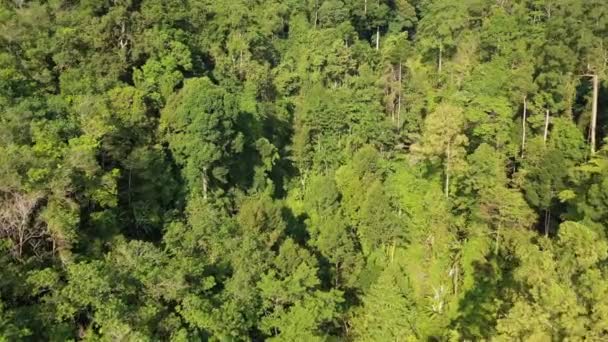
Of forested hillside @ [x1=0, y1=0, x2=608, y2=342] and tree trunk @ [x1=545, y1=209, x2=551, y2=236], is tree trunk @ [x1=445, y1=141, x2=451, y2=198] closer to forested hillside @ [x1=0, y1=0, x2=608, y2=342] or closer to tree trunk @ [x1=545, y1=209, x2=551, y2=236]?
forested hillside @ [x1=0, y1=0, x2=608, y2=342]

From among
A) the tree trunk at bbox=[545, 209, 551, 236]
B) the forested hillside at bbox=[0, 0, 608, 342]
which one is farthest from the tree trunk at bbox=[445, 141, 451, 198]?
the tree trunk at bbox=[545, 209, 551, 236]

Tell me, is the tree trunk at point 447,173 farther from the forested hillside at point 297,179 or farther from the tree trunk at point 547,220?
the tree trunk at point 547,220

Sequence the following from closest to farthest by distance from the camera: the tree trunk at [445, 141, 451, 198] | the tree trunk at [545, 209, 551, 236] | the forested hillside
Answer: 1. the forested hillside
2. the tree trunk at [445, 141, 451, 198]
3. the tree trunk at [545, 209, 551, 236]

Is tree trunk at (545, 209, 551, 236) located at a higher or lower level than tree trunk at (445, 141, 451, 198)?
lower

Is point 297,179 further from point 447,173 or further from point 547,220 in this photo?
point 547,220

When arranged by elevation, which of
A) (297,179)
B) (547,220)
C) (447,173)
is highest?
(447,173)

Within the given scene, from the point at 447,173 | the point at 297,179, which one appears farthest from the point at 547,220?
the point at 297,179

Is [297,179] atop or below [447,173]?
below

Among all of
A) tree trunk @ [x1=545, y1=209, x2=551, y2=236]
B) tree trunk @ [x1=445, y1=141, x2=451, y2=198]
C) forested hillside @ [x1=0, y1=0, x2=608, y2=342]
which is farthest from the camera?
tree trunk @ [x1=545, y1=209, x2=551, y2=236]

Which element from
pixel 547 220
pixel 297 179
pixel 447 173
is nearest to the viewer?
pixel 447 173

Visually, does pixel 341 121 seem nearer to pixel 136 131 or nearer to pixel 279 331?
pixel 136 131
